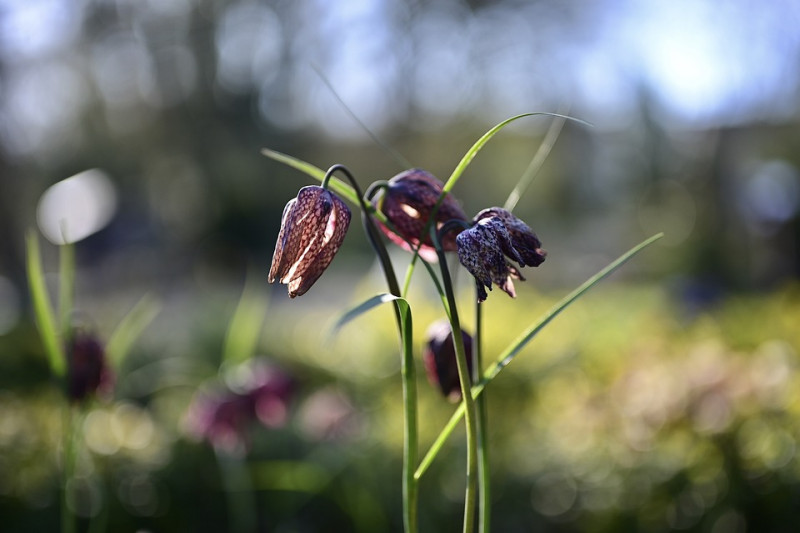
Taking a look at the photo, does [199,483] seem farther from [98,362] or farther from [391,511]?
[98,362]

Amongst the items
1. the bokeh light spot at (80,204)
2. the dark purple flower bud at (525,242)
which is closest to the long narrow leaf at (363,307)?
the dark purple flower bud at (525,242)

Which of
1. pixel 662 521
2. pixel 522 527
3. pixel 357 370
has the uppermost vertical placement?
pixel 662 521

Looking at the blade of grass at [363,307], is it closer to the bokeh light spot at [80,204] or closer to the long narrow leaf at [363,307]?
the long narrow leaf at [363,307]

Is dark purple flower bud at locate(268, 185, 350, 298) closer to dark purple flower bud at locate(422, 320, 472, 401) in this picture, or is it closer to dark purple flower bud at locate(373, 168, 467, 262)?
dark purple flower bud at locate(373, 168, 467, 262)

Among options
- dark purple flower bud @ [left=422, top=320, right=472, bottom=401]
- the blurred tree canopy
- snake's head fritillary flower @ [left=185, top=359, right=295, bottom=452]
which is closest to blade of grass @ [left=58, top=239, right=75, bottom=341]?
snake's head fritillary flower @ [left=185, top=359, right=295, bottom=452]

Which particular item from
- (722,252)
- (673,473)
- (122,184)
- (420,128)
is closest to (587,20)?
(420,128)

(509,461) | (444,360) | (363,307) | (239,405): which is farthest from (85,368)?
(509,461)

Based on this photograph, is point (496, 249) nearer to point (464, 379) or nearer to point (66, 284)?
point (464, 379)
